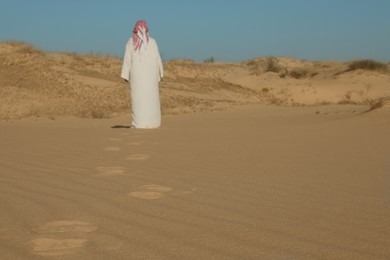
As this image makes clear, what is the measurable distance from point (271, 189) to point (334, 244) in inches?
47.8

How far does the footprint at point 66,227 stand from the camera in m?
2.66

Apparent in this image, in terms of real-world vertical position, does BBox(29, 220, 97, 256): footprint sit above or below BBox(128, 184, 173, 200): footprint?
below

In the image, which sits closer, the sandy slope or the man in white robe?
the sandy slope

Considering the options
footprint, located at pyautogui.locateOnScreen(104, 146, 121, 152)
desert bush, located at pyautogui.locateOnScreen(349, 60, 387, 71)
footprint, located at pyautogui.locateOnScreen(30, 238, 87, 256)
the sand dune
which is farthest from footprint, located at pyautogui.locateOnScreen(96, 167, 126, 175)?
desert bush, located at pyautogui.locateOnScreen(349, 60, 387, 71)

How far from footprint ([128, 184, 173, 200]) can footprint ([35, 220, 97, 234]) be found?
26.0 inches

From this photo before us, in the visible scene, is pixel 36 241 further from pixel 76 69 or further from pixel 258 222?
pixel 76 69

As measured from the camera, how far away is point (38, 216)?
9.73 feet

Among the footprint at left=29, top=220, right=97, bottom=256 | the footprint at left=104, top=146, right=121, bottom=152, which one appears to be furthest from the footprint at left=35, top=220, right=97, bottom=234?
the footprint at left=104, top=146, right=121, bottom=152

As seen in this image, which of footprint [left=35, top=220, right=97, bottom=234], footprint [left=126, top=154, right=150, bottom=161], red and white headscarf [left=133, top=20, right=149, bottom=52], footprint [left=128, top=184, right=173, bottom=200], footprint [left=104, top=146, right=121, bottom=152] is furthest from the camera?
red and white headscarf [left=133, top=20, right=149, bottom=52]

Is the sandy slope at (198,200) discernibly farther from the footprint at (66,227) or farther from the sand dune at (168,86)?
the sand dune at (168,86)

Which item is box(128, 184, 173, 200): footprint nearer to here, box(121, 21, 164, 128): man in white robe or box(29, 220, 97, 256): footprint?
box(29, 220, 97, 256): footprint

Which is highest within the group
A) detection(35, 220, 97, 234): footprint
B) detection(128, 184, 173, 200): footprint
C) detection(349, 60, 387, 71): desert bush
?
detection(349, 60, 387, 71): desert bush

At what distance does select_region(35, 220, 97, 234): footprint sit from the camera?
266 cm

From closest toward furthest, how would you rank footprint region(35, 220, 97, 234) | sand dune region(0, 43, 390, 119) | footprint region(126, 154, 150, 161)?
1. footprint region(35, 220, 97, 234)
2. footprint region(126, 154, 150, 161)
3. sand dune region(0, 43, 390, 119)
